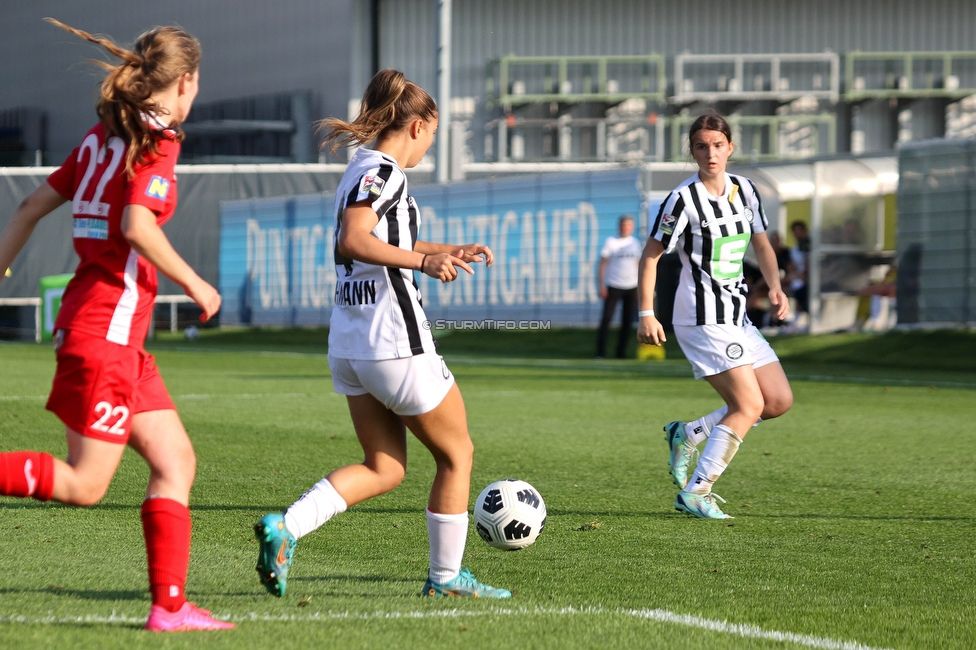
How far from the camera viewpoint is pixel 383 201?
163 inches

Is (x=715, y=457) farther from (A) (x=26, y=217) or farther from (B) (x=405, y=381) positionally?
(A) (x=26, y=217)

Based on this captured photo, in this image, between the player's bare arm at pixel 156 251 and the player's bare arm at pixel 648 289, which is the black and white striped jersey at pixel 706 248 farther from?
the player's bare arm at pixel 156 251

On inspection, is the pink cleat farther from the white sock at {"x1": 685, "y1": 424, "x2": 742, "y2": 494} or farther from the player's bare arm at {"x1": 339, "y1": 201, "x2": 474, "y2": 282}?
the white sock at {"x1": 685, "y1": 424, "x2": 742, "y2": 494}

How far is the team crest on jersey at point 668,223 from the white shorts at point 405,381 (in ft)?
8.51

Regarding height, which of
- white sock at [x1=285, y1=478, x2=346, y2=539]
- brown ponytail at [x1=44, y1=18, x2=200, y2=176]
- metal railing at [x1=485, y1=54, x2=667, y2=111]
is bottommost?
white sock at [x1=285, y1=478, x2=346, y2=539]

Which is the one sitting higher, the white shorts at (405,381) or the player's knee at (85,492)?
the white shorts at (405,381)

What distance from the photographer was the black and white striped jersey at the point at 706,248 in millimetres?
6492

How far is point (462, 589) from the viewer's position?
14.4ft

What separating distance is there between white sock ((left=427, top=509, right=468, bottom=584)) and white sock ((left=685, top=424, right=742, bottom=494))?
2.21 meters

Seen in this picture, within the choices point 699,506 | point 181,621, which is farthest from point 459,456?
point 699,506

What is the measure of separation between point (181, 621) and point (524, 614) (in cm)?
105

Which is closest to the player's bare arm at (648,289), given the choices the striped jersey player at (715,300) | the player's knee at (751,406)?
the striped jersey player at (715,300)

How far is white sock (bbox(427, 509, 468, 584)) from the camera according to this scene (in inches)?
173

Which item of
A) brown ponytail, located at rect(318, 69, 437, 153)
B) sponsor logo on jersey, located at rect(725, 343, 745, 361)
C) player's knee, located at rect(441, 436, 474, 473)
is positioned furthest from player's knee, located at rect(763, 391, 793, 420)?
brown ponytail, located at rect(318, 69, 437, 153)
